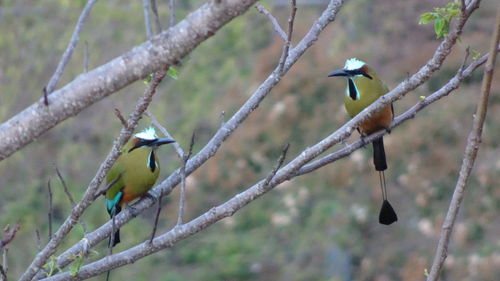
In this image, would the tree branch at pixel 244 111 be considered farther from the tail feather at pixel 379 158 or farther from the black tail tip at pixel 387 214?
the tail feather at pixel 379 158

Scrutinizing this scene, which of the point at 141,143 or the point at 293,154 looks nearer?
the point at 141,143

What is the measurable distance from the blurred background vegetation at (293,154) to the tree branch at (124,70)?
205 inches

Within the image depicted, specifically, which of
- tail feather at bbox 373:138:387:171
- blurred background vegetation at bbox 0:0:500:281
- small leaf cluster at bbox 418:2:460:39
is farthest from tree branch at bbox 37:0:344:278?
blurred background vegetation at bbox 0:0:500:281

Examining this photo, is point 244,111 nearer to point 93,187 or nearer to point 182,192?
point 182,192

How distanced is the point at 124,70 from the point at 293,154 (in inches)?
292

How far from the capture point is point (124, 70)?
2.09 meters

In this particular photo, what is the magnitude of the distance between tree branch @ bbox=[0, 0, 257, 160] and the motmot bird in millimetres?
2153

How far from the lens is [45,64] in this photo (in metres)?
11.7

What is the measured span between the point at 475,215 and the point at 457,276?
649mm

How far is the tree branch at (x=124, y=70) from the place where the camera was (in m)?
2.07

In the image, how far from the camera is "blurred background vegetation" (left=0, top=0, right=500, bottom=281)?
8.74 m

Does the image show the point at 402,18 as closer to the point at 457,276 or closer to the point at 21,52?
the point at 457,276

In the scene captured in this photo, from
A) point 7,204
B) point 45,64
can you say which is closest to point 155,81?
point 7,204

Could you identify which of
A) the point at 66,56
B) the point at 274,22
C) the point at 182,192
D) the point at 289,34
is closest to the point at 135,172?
the point at 274,22
